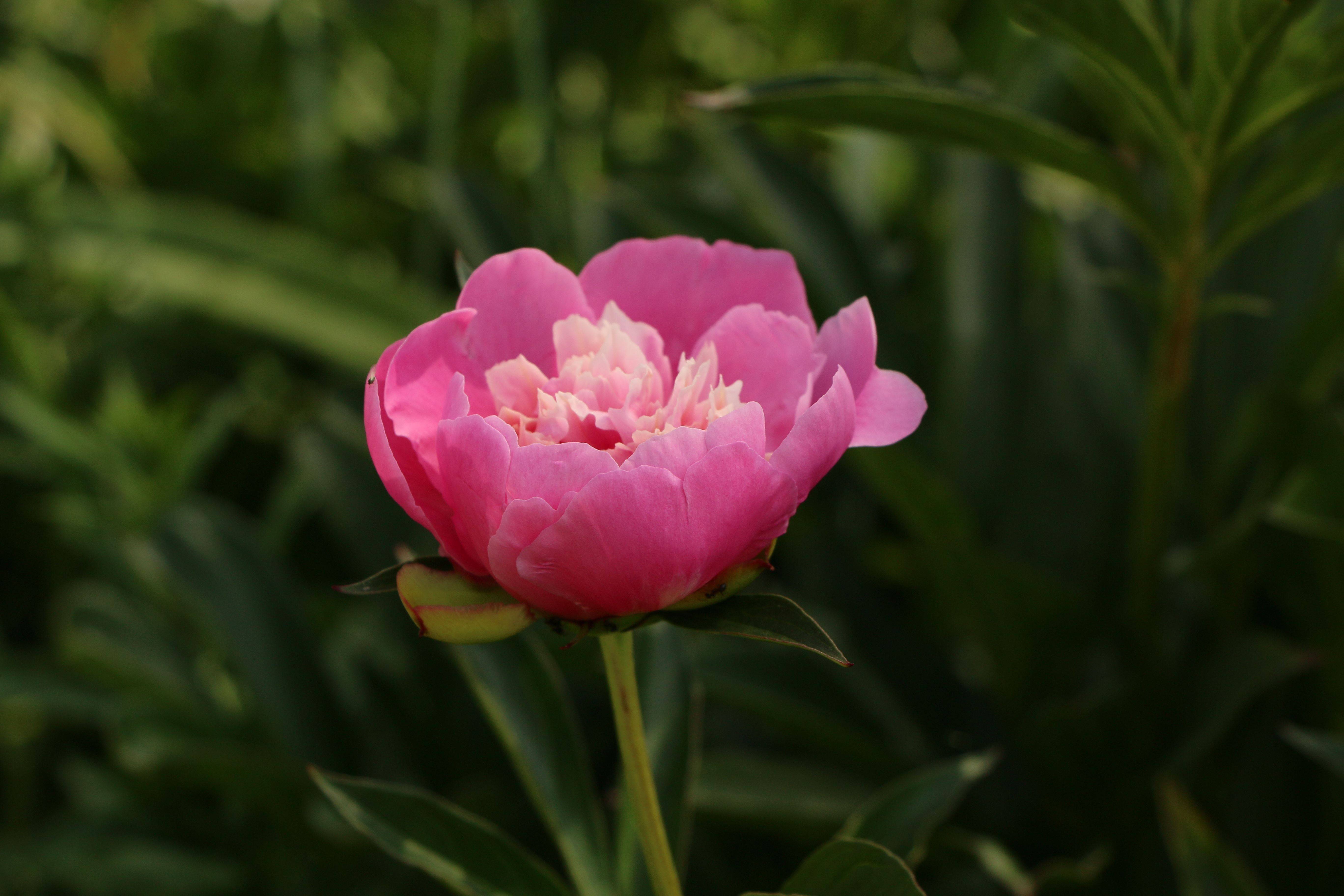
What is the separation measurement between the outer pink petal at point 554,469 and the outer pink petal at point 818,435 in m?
0.04

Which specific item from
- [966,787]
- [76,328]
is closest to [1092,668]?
[966,787]

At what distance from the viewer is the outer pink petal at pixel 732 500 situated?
271mm

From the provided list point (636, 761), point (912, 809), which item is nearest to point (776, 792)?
point (912, 809)

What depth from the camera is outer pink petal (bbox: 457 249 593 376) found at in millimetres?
333

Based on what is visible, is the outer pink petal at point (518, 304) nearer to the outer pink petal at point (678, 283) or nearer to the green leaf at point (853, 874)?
the outer pink petal at point (678, 283)

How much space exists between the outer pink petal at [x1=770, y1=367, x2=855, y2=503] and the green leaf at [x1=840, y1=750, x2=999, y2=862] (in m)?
0.19

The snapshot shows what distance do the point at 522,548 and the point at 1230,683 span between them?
0.47 meters

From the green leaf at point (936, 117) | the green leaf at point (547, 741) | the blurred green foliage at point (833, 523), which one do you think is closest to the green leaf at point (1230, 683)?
the blurred green foliage at point (833, 523)

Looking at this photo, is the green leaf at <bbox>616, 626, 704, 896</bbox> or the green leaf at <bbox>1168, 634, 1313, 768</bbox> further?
the green leaf at <bbox>1168, 634, 1313, 768</bbox>

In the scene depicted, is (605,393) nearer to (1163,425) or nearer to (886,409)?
(886,409)

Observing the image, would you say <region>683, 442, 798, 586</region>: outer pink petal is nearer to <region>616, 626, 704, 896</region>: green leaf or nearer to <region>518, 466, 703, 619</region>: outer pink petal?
<region>518, 466, 703, 619</region>: outer pink petal

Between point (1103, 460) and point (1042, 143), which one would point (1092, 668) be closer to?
point (1103, 460)

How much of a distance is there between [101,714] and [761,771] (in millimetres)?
472

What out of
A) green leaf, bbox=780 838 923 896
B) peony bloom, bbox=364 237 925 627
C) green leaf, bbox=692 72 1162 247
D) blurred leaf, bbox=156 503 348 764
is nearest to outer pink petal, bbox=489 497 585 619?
peony bloom, bbox=364 237 925 627
